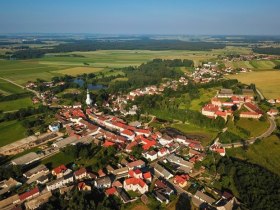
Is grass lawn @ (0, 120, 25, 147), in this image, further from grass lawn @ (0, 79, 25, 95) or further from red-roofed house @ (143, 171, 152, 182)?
grass lawn @ (0, 79, 25, 95)

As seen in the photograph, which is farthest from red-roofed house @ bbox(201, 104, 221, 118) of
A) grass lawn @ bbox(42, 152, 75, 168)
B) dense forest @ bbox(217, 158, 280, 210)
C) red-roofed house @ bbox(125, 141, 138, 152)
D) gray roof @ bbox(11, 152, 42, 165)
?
gray roof @ bbox(11, 152, 42, 165)

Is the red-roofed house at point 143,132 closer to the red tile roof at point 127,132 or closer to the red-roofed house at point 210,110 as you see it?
the red tile roof at point 127,132

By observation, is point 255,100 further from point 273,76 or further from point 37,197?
point 37,197

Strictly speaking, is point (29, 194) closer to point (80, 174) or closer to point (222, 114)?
point (80, 174)

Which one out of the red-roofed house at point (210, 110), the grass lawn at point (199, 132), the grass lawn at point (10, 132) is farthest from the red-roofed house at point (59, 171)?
the red-roofed house at point (210, 110)

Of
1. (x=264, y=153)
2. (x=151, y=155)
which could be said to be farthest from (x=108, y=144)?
(x=264, y=153)

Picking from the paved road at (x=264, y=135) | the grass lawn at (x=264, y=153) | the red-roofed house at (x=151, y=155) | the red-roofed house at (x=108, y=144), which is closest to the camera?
the grass lawn at (x=264, y=153)

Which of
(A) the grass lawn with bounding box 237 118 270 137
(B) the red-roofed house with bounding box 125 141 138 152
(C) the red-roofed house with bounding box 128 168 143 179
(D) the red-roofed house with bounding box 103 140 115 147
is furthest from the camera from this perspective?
(A) the grass lawn with bounding box 237 118 270 137
